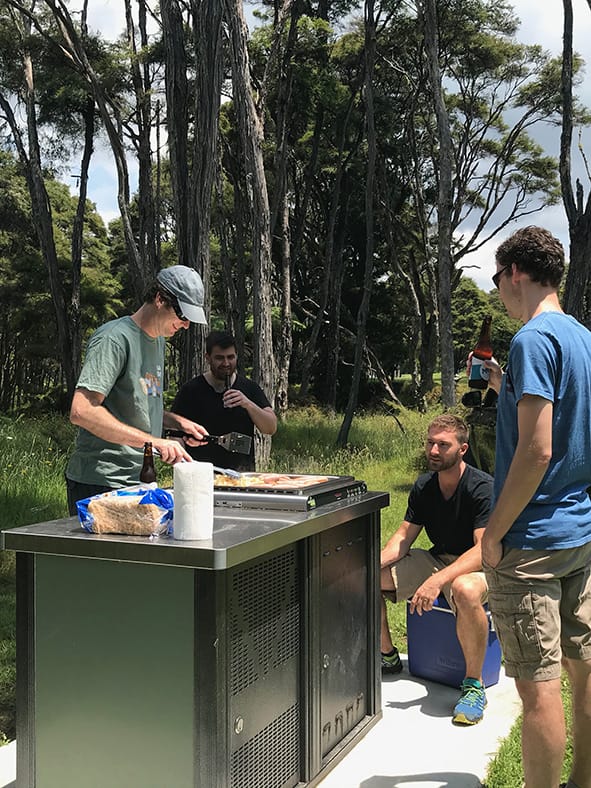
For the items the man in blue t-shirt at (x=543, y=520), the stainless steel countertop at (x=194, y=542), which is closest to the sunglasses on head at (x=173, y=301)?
the stainless steel countertop at (x=194, y=542)

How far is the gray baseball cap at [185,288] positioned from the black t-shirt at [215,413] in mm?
1464

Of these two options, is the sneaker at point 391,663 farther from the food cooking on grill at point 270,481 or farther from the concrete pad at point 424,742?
the food cooking on grill at point 270,481

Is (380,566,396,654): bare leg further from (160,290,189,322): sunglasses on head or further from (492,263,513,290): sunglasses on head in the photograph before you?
(492,263,513,290): sunglasses on head

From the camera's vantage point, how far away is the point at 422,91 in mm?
21750

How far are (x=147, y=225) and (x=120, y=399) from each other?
46.3 feet

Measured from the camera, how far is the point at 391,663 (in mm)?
4238

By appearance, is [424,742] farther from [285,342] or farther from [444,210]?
[285,342]

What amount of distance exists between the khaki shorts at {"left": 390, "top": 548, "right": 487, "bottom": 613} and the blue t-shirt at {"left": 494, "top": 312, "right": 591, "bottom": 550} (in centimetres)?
169

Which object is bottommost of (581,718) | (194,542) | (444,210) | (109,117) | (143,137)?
(581,718)

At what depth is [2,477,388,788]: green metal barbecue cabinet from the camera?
2.38 meters

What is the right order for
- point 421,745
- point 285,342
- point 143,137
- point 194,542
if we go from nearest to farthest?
point 194,542 < point 421,745 < point 285,342 < point 143,137

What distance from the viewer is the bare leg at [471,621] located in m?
3.64

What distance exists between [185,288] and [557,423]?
1.59 metres

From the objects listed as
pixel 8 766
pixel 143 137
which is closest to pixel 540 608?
pixel 8 766
